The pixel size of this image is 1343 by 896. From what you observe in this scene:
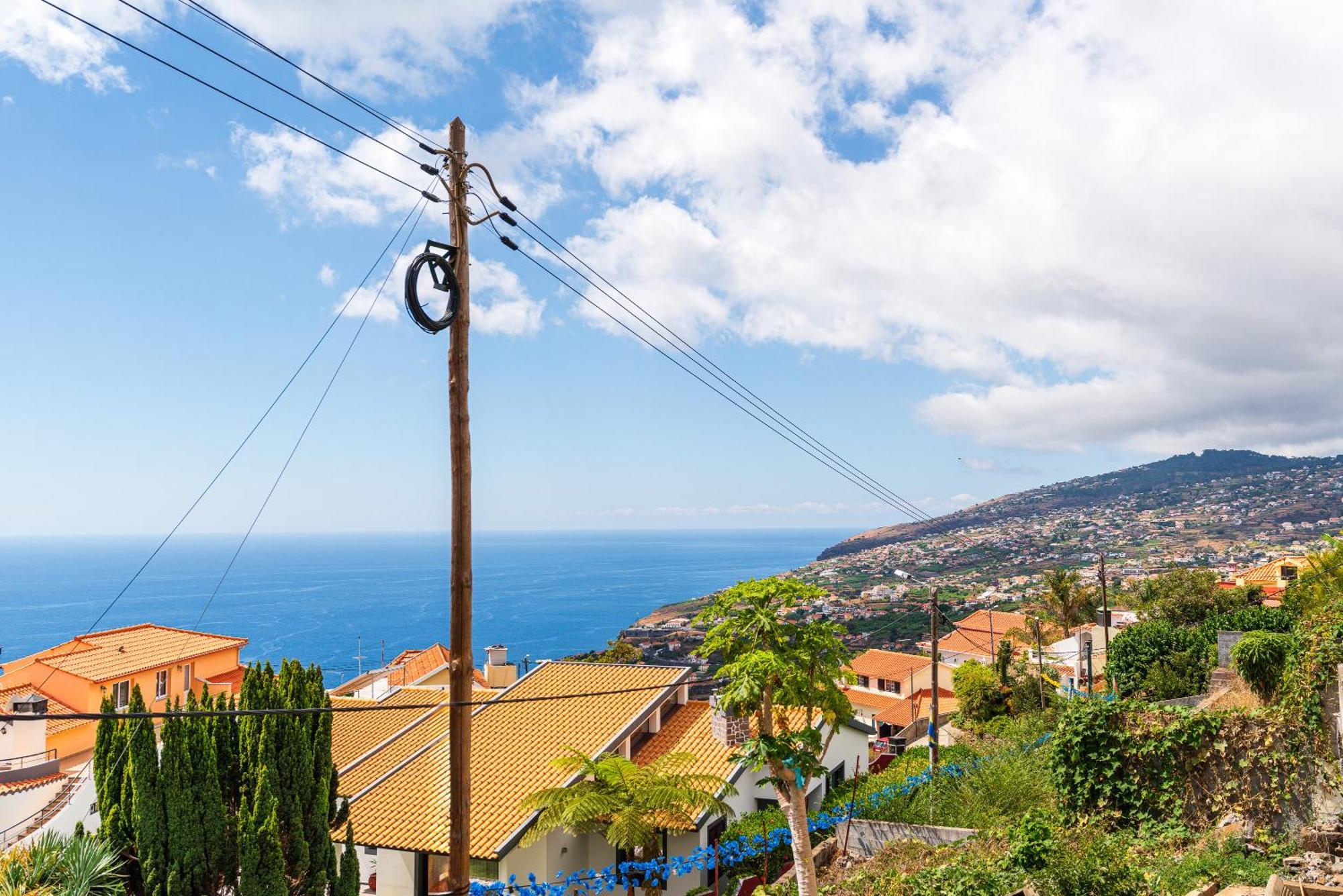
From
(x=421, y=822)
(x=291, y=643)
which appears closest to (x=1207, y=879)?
(x=421, y=822)

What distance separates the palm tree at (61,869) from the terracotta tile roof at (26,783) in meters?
13.9

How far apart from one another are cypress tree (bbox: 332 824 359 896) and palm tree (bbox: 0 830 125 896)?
3164 millimetres

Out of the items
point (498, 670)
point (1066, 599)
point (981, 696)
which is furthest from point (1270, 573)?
point (498, 670)

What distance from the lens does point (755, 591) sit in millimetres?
12453

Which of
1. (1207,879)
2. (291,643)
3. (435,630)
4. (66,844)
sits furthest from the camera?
(435,630)

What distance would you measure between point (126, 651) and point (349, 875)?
24.3 m

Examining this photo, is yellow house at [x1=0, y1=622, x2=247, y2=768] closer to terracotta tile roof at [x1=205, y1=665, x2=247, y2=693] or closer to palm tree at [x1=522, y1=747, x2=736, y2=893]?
terracotta tile roof at [x1=205, y1=665, x2=247, y2=693]

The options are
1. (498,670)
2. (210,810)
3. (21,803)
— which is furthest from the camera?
(498,670)

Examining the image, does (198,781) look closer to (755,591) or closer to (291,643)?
(755,591)

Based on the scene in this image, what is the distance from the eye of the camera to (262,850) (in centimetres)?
1268

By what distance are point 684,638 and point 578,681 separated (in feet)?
278

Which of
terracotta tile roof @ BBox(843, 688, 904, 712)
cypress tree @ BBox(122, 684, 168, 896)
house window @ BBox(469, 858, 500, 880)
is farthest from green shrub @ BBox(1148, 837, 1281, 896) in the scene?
terracotta tile roof @ BBox(843, 688, 904, 712)

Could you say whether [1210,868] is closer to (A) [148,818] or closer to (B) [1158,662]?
(A) [148,818]

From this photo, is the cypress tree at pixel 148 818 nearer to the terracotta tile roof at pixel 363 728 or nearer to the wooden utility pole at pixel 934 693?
the terracotta tile roof at pixel 363 728
